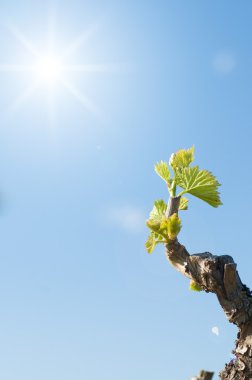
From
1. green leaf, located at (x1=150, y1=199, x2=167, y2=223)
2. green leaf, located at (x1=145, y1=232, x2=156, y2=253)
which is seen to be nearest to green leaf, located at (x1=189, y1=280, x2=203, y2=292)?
green leaf, located at (x1=145, y1=232, x2=156, y2=253)

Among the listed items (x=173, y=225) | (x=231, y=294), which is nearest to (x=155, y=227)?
(x=173, y=225)

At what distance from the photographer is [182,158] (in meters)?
7.61

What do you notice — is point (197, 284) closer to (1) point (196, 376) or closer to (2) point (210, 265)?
(2) point (210, 265)

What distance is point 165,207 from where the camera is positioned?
7.82 m

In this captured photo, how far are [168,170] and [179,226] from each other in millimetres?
1025

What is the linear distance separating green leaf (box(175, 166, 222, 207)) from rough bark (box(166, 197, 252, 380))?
2.95 ft

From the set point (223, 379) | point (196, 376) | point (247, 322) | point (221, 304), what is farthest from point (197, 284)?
point (196, 376)

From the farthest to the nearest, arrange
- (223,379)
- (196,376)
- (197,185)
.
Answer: (197,185)
(223,379)
(196,376)

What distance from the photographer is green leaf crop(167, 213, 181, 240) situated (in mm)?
7152

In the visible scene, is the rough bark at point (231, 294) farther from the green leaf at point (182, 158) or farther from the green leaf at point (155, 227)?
the green leaf at point (182, 158)

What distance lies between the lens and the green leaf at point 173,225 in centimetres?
715

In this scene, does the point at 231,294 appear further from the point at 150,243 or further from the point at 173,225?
the point at 150,243

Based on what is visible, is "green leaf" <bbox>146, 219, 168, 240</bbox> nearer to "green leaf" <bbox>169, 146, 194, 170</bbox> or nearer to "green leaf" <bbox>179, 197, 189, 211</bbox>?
"green leaf" <bbox>179, 197, 189, 211</bbox>

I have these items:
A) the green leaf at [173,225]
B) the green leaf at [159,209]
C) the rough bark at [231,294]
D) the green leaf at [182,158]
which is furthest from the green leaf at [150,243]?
the green leaf at [182,158]
